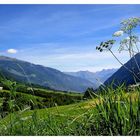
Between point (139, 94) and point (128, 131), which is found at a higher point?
point (139, 94)

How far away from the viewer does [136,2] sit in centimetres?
618

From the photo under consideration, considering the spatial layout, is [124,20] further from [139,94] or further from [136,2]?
[139,94]

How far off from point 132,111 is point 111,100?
341 mm

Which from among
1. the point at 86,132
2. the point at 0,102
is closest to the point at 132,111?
the point at 86,132

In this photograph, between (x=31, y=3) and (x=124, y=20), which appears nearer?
(x=31, y=3)

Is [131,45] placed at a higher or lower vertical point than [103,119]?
higher

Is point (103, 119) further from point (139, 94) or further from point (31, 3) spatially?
point (31, 3)

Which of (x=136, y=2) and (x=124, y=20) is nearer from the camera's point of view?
(x=136, y=2)

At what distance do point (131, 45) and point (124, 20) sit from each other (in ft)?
2.15

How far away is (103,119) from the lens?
574cm
